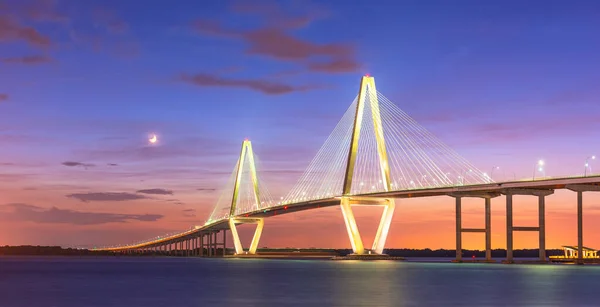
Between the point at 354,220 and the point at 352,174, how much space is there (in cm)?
855

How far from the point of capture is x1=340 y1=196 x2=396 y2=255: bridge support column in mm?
107312

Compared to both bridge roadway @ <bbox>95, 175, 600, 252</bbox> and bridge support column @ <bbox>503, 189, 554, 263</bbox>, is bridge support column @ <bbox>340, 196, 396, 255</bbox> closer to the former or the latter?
bridge roadway @ <bbox>95, 175, 600, 252</bbox>

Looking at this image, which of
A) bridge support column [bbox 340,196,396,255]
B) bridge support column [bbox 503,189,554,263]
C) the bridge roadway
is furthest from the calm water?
bridge support column [bbox 340,196,396,255]

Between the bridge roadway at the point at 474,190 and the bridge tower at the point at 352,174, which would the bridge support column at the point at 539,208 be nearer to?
the bridge roadway at the point at 474,190

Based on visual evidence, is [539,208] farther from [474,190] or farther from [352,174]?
[352,174]

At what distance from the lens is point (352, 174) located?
10388 centimetres

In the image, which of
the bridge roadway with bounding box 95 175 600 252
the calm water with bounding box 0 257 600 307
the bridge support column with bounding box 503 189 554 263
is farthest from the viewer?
the bridge support column with bounding box 503 189 554 263

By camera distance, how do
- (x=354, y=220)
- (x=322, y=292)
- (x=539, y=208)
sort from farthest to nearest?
(x=354, y=220) → (x=539, y=208) → (x=322, y=292)

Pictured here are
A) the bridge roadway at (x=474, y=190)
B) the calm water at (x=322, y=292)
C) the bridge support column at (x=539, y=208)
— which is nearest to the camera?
the calm water at (x=322, y=292)

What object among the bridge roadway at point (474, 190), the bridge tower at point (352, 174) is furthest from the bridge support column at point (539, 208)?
the bridge tower at point (352, 174)

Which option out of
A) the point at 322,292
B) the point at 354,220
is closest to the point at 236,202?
the point at 354,220

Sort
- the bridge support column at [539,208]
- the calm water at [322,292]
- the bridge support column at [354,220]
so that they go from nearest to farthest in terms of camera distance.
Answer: the calm water at [322,292] → the bridge support column at [539,208] → the bridge support column at [354,220]

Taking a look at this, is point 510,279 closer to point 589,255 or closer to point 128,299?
point 128,299

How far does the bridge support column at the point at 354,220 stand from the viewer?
10731 cm
